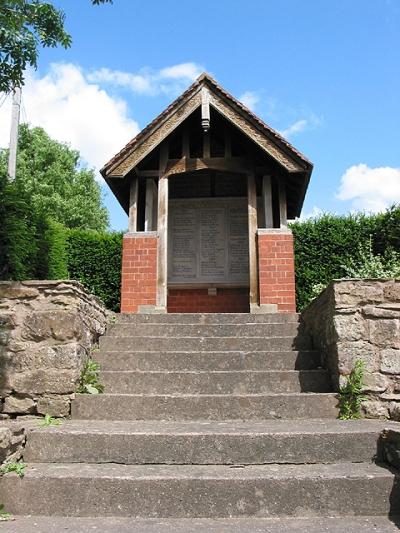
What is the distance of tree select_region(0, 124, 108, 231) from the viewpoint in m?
24.5

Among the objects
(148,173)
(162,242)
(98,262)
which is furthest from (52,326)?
(98,262)

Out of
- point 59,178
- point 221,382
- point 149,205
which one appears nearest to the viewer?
point 221,382

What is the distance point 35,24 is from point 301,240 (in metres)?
6.53

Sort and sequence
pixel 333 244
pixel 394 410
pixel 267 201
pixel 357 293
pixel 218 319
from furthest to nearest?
1. pixel 333 244
2. pixel 267 201
3. pixel 218 319
4. pixel 357 293
5. pixel 394 410

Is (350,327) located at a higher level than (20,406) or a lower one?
higher

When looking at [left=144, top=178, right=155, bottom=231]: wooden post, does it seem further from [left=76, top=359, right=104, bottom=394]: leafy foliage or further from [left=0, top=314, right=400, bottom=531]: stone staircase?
[left=0, top=314, right=400, bottom=531]: stone staircase

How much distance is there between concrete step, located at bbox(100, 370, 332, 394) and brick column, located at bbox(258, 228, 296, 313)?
3.26 m

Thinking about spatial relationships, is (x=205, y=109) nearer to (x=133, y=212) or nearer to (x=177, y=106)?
(x=177, y=106)

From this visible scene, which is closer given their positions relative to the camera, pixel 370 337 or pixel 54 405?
pixel 54 405

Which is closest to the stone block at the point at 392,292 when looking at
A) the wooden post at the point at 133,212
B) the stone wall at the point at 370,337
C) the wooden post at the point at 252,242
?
the stone wall at the point at 370,337

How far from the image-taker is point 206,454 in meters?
3.19

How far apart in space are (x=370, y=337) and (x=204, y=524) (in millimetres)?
2260

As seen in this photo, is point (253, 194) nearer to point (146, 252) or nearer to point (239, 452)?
point (146, 252)

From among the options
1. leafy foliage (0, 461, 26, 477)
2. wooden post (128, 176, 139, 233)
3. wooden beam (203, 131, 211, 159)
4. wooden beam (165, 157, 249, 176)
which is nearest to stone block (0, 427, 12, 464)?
leafy foliage (0, 461, 26, 477)
